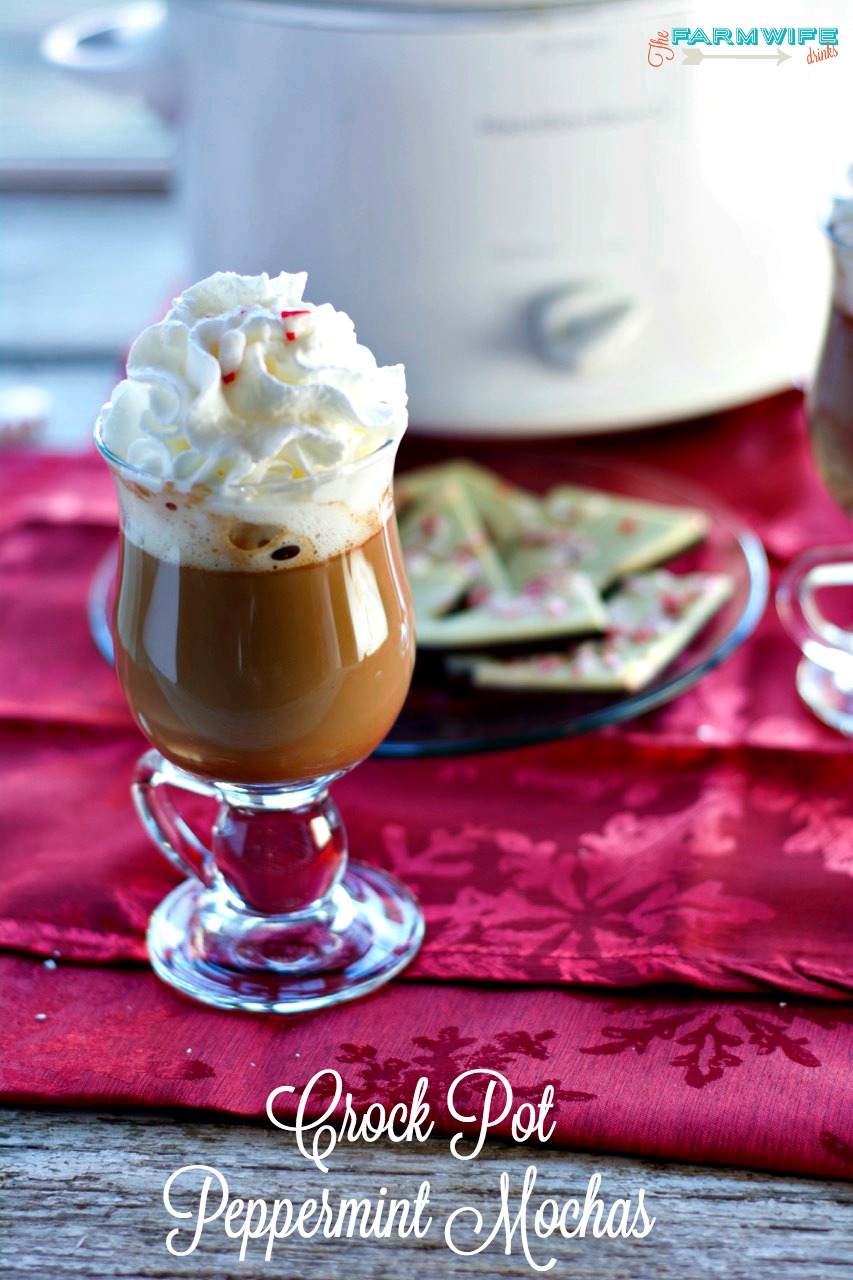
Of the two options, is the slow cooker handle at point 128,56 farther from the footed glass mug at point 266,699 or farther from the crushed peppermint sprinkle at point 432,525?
the footed glass mug at point 266,699

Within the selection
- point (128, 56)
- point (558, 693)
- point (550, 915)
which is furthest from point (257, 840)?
point (128, 56)

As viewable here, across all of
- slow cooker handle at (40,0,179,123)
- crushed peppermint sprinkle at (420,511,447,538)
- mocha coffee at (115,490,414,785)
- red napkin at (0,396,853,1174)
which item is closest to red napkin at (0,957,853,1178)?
red napkin at (0,396,853,1174)

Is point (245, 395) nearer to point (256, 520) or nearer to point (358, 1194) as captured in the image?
point (256, 520)

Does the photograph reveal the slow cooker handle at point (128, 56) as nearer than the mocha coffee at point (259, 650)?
No

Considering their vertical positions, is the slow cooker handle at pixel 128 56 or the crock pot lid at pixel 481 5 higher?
the crock pot lid at pixel 481 5

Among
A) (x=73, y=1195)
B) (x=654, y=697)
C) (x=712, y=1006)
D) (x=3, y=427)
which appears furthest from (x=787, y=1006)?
(x=3, y=427)

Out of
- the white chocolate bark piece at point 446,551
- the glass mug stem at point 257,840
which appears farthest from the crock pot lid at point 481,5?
the glass mug stem at point 257,840

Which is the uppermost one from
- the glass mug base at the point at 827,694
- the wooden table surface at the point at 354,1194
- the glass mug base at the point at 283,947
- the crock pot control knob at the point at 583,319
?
the crock pot control knob at the point at 583,319
